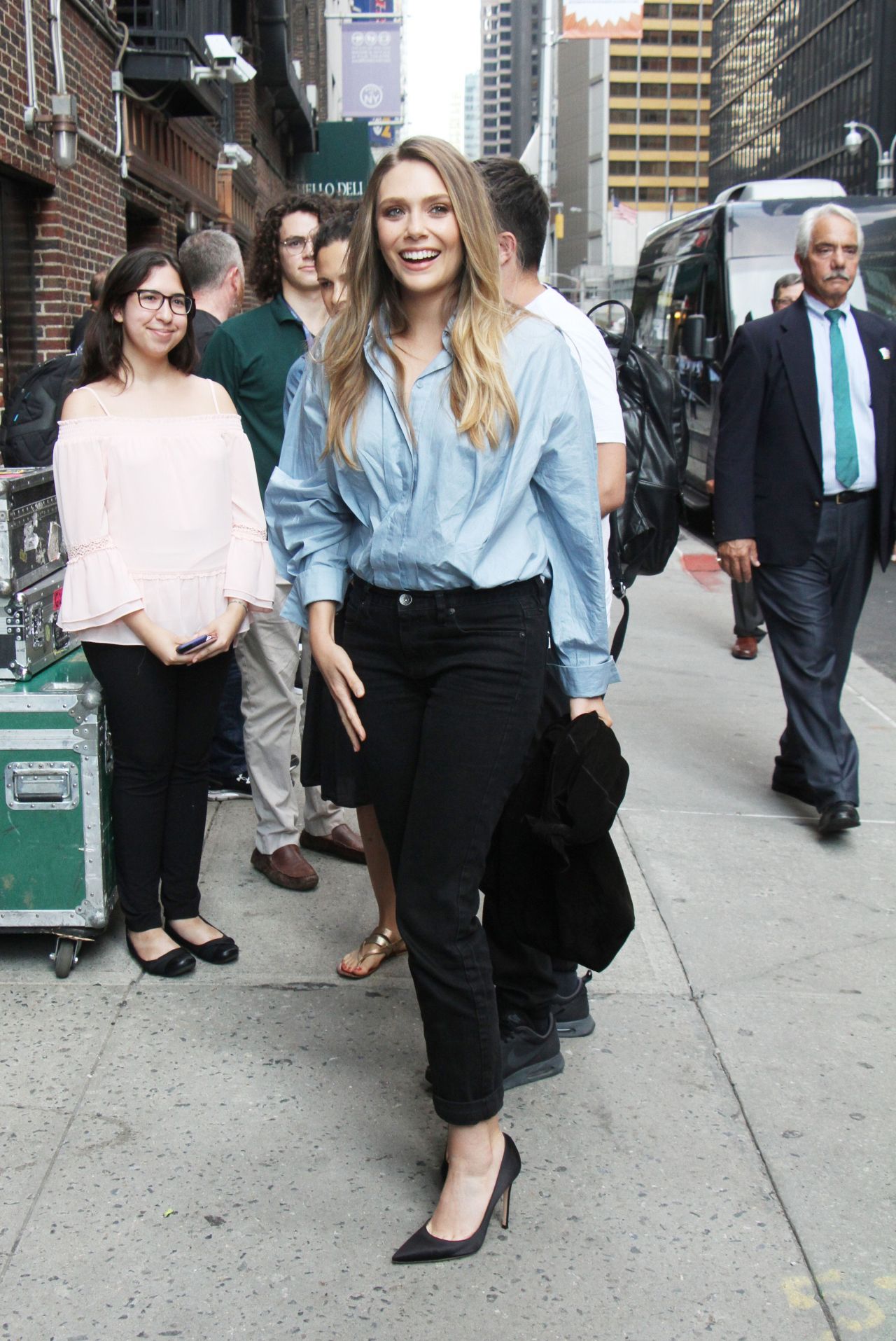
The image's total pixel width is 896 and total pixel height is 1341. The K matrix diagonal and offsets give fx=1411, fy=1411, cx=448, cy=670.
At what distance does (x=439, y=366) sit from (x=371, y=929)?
2.10 metres

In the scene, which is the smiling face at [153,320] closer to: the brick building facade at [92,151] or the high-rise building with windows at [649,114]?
the brick building facade at [92,151]

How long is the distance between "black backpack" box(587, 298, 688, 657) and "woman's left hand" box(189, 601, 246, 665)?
1.11 metres

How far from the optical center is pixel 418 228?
2574mm

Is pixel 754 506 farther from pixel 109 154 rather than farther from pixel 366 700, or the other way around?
pixel 109 154

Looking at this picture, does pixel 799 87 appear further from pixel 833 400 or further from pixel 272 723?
pixel 272 723

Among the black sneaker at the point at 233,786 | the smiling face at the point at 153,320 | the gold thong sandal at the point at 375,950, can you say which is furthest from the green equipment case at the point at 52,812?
the black sneaker at the point at 233,786

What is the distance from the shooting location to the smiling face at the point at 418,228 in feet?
8.46

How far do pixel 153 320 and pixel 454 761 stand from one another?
67.2 inches

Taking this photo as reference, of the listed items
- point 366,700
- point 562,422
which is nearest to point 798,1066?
point 366,700

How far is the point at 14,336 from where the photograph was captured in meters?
8.91

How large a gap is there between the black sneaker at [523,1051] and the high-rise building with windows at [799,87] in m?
64.1

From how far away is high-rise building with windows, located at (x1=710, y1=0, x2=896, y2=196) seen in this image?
228 feet

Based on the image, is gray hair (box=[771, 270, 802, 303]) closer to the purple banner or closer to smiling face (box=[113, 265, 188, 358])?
smiling face (box=[113, 265, 188, 358])

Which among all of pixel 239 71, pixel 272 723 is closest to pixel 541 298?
pixel 272 723
